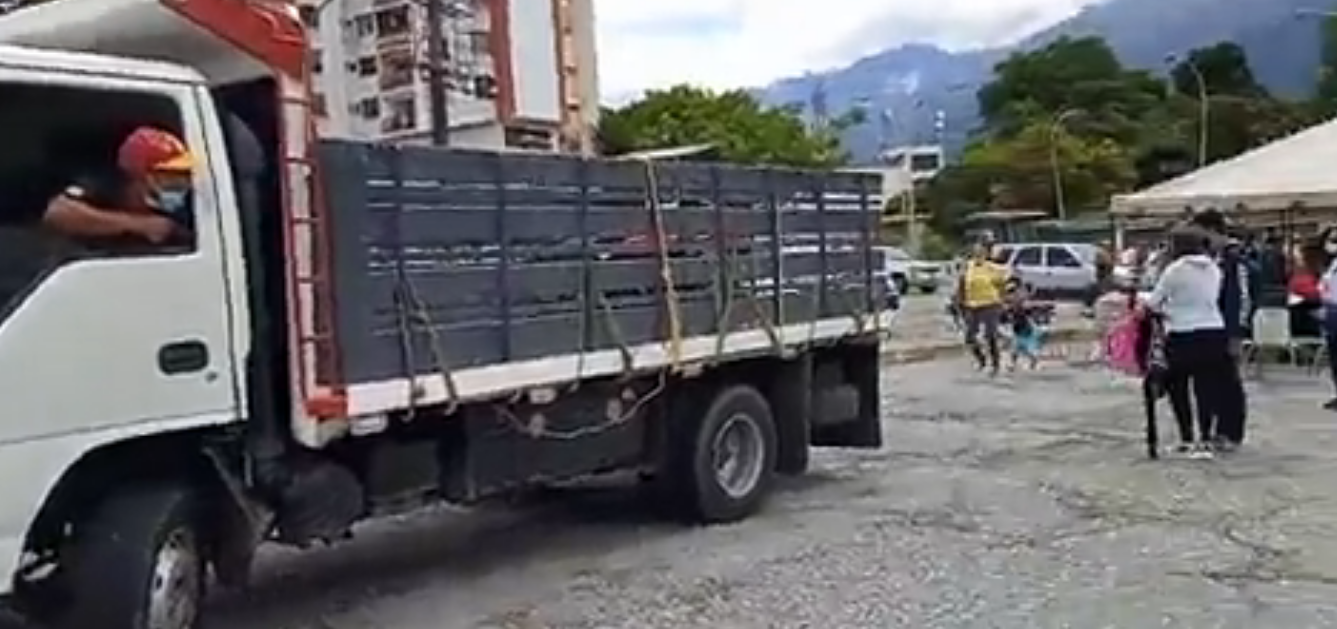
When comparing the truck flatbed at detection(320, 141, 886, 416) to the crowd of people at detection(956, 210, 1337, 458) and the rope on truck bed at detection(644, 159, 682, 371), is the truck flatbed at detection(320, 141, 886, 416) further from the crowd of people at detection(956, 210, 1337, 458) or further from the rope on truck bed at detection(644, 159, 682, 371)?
the crowd of people at detection(956, 210, 1337, 458)

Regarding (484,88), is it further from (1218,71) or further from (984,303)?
(1218,71)

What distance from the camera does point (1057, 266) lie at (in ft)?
160

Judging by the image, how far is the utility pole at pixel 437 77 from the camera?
10156 millimetres

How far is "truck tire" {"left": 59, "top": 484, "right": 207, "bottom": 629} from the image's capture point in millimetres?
7160

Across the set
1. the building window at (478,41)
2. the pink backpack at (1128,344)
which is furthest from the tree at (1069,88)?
the building window at (478,41)

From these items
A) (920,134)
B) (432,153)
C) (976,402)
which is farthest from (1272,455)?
(920,134)

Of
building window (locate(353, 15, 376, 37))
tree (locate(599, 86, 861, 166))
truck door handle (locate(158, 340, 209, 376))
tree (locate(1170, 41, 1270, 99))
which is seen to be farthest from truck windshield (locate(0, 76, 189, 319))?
tree (locate(1170, 41, 1270, 99))

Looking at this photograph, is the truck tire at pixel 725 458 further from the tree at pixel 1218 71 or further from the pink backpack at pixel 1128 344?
the tree at pixel 1218 71

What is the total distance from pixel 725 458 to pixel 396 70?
2.93 metres

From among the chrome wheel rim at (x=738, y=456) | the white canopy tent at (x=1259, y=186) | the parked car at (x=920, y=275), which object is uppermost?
the white canopy tent at (x=1259, y=186)

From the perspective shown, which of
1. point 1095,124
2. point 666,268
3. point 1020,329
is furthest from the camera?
Result: point 1095,124

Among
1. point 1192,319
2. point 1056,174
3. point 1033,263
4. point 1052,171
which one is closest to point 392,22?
point 1192,319

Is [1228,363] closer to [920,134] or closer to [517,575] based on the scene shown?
[517,575]

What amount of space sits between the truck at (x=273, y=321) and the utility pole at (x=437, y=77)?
86 cm
